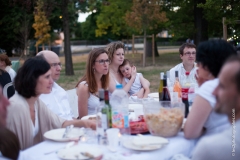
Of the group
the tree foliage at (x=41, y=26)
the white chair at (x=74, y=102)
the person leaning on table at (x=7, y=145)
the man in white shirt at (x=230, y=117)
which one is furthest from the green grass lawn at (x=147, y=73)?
the man in white shirt at (x=230, y=117)

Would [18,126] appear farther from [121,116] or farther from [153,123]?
[153,123]

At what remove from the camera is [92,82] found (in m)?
3.89

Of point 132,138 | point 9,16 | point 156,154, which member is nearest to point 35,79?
point 132,138

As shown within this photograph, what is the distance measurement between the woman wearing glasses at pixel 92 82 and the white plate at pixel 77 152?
1594 millimetres

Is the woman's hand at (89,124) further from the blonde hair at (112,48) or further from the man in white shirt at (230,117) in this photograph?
the blonde hair at (112,48)

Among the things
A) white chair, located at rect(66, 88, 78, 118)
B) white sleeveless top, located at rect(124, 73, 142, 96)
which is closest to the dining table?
white sleeveless top, located at rect(124, 73, 142, 96)

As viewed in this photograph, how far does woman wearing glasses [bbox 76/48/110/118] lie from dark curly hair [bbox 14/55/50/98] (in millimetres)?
1080

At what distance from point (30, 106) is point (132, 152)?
1070mm

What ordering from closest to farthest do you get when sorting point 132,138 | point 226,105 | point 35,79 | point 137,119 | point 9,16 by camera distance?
1. point 226,105
2. point 132,138
3. point 35,79
4. point 137,119
5. point 9,16

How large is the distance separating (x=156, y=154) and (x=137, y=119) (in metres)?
0.76

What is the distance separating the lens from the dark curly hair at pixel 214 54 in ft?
7.86

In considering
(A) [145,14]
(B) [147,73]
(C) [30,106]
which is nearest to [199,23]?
(A) [145,14]

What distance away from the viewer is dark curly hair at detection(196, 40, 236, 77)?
2395 millimetres

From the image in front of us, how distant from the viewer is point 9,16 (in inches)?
934
